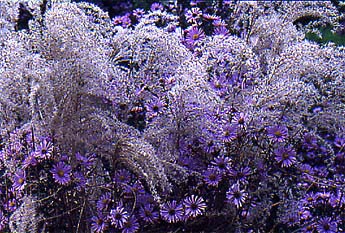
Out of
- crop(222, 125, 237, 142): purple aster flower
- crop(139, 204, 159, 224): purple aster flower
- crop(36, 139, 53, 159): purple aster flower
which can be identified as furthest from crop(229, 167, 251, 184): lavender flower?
crop(36, 139, 53, 159): purple aster flower

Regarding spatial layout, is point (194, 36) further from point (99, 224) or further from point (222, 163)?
point (99, 224)

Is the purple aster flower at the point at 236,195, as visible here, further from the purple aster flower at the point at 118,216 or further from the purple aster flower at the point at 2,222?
the purple aster flower at the point at 2,222

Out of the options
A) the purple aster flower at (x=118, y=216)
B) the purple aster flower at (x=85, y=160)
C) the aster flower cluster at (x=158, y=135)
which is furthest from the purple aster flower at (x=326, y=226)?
the purple aster flower at (x=85, y=160)

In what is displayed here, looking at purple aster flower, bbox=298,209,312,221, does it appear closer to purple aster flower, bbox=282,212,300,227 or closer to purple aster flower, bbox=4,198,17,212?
purple aster flower, bbox=282,212,300,227

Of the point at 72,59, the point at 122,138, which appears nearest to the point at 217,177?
the point at 122,138

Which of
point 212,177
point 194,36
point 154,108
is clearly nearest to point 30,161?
point 154,108

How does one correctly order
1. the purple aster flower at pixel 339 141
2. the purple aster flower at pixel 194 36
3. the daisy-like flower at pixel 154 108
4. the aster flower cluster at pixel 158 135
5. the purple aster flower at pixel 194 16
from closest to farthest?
the aster flower cluster at pixel 158 135 → the daisy-like flower at pixel 154 108 → the purple aster flower at pixel 339 141 → the purple aster flower at pixel 194 36 → the purple aster flower at pixel 194 16
